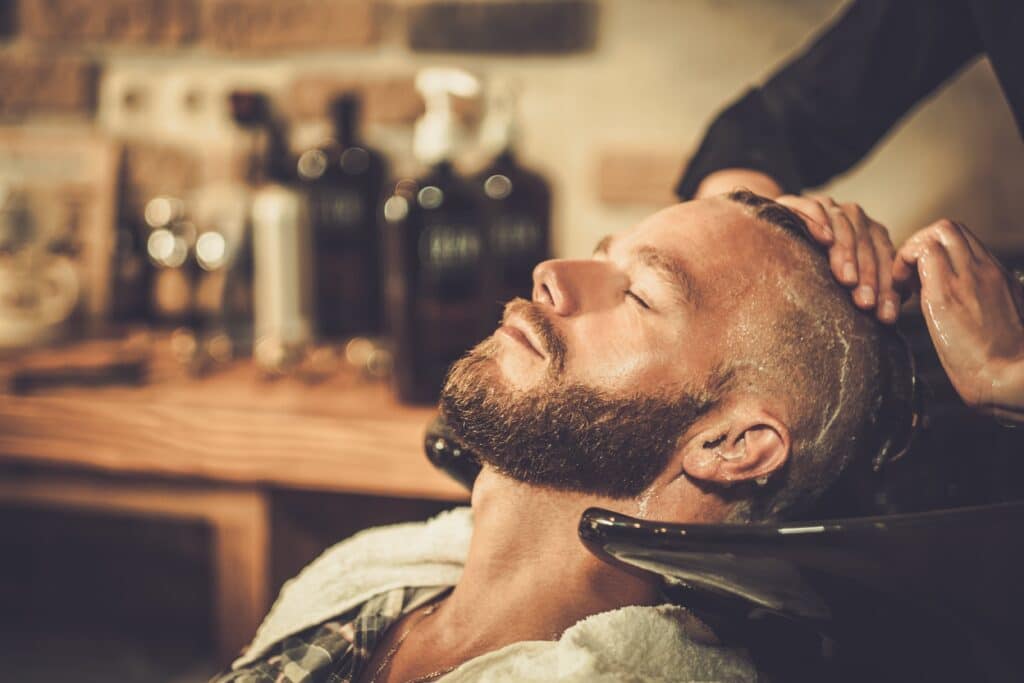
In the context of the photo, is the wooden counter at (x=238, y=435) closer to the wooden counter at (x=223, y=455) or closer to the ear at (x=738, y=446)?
the wooden counter at (x=223, y=455)

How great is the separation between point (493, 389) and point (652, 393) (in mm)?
166

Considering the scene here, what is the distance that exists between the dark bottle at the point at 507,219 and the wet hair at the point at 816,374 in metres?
0.72

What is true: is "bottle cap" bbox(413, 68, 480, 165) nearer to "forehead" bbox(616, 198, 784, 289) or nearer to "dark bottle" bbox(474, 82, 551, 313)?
"dark bottle" bbox(474, 82, 551, 313)

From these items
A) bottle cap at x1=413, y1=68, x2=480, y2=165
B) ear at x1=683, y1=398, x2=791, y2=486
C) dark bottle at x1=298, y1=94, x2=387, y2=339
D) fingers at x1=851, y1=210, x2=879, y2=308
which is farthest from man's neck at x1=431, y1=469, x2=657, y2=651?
dark bottle at x1=298, y1=94, x2=387, y2=339

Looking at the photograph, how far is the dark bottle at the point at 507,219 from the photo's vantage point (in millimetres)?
1611

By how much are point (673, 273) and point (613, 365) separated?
0.39 feet

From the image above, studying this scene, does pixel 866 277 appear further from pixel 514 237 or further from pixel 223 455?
pixel 223 455

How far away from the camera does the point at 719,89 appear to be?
5.89 ft

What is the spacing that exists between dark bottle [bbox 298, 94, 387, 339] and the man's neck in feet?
3.12

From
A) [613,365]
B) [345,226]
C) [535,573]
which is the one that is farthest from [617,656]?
→ [345,226]

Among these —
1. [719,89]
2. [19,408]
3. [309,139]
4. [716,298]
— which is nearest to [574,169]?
[719,89]

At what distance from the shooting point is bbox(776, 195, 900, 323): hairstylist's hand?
0.91 m

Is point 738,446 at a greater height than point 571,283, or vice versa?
point 571,283

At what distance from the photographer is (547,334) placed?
936mm
